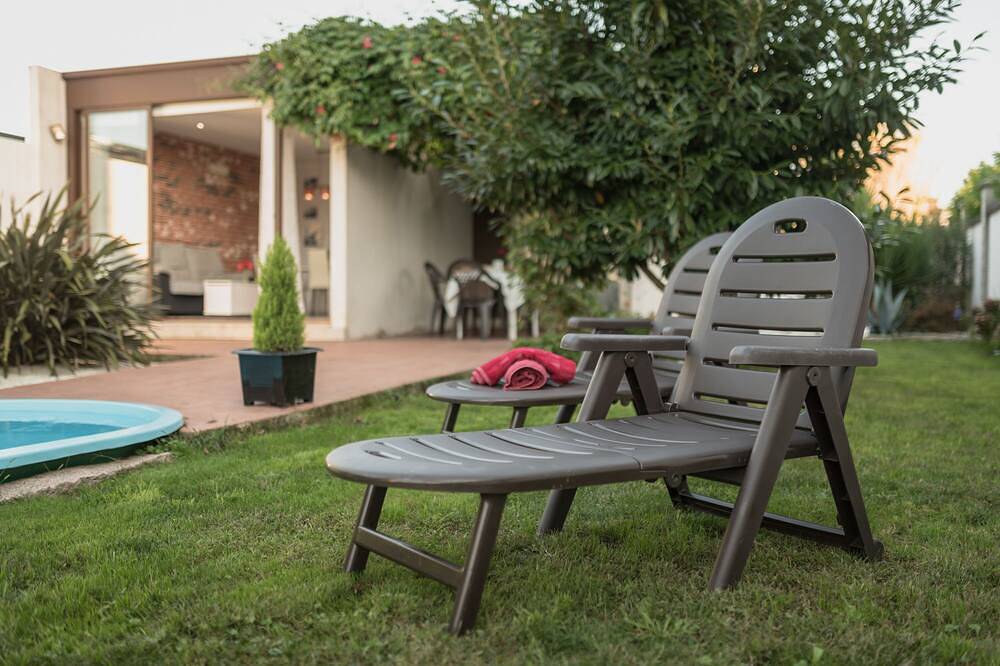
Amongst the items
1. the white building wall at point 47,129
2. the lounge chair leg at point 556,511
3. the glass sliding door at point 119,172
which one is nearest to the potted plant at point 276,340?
the lounge chair leg at point 556,511

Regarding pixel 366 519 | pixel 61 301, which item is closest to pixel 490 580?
pixel 366 519

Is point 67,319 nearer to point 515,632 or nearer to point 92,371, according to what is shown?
point 92,371

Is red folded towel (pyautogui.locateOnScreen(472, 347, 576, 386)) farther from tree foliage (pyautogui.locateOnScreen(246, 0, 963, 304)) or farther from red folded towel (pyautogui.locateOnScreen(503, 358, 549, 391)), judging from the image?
tree foliage (pyautogui.locateOnScreen(246, 0, 963, 304))

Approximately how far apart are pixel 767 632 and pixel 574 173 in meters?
3.76

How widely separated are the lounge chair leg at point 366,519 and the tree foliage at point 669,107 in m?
3.08

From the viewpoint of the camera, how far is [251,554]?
7.55ft

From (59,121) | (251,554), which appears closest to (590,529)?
(251,554)

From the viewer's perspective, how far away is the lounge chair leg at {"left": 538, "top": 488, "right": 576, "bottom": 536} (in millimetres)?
2453

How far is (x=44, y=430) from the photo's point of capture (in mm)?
4172

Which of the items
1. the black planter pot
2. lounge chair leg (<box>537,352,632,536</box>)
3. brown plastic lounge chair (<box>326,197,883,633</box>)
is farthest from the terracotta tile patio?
brown plastic lounge chair (<box>326,197,883,633</box>)

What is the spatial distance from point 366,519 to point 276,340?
2443 mm

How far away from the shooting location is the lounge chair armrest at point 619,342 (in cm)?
228

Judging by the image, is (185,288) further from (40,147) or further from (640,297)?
(640,297)

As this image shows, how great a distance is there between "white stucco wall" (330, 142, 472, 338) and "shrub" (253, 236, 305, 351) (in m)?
5.07
